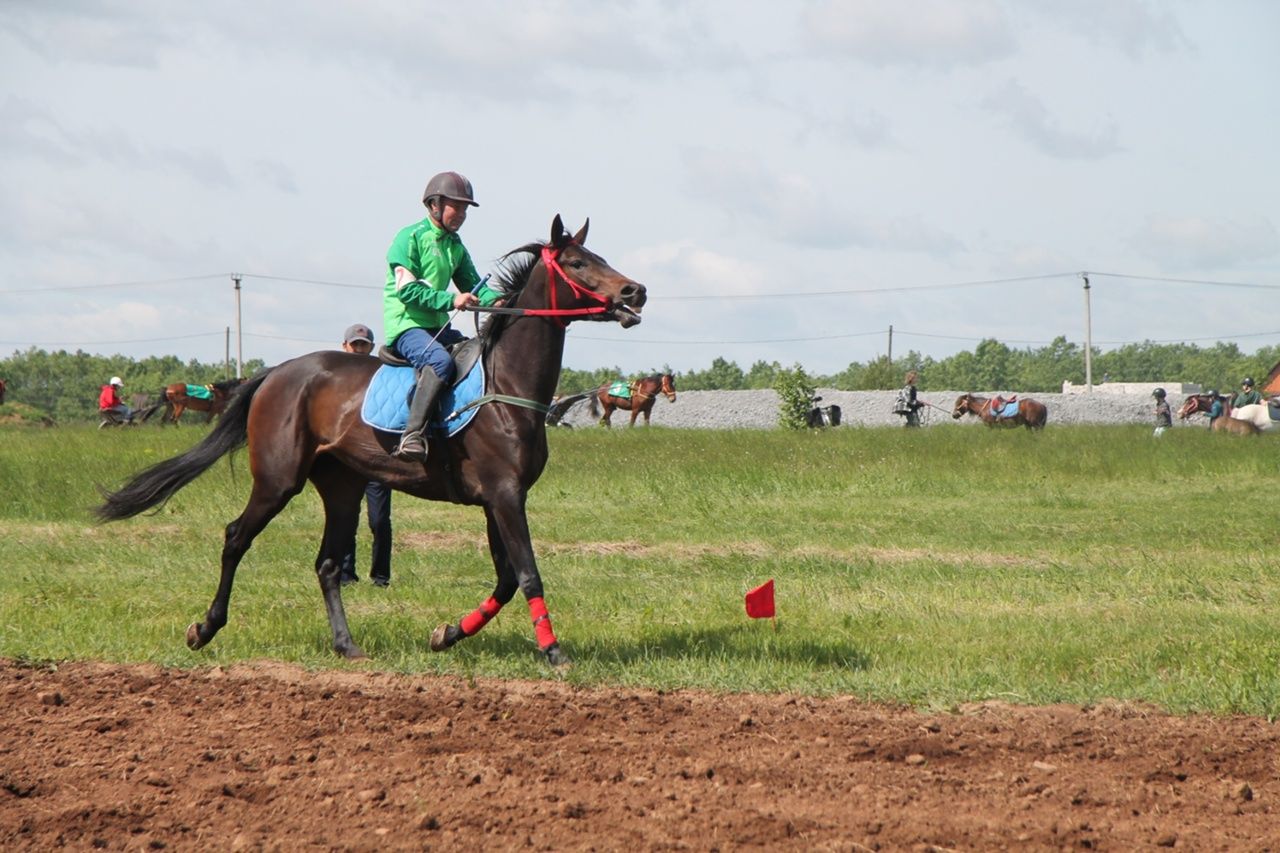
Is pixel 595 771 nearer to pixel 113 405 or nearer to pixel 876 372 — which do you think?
pixel 113 405

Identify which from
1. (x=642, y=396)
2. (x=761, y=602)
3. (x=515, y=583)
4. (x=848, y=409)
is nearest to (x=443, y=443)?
(x=515, y=583)

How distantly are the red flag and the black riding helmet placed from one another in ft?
10.9

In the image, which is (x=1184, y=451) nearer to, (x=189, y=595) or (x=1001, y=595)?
(x=1001, y=595)

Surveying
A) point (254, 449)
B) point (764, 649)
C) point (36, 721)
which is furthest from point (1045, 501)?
point (36, 721)

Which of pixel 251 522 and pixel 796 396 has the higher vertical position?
pixel 796 396

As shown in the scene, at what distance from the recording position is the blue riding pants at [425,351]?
8.91 m

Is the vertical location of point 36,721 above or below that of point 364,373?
below

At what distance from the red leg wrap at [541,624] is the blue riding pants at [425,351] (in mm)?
1543

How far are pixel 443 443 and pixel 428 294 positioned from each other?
955mm

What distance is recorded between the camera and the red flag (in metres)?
9.79

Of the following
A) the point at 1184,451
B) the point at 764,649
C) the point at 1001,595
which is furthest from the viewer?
the point at 1184,451

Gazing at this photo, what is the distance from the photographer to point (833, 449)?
1056 inches

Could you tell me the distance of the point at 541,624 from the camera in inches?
333

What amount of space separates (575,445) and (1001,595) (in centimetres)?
1773
